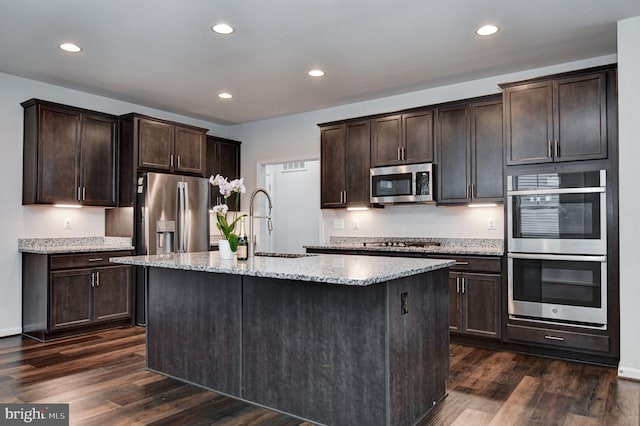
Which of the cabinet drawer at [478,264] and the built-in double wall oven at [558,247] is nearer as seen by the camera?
the built-in double wall oven at [558,247]

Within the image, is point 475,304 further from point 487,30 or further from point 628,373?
point 487,30

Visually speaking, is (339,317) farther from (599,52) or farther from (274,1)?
(599,52)

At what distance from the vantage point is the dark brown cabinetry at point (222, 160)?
20.9 feet

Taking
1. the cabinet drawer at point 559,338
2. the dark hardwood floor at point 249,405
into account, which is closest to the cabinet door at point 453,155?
the cabinet drawer at point 559,338

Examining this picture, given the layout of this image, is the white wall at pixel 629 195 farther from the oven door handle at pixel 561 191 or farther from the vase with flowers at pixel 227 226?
the vase with flowers at pixel 227 226

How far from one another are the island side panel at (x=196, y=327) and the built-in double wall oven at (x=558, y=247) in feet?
8.09

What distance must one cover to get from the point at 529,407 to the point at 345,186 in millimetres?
3132

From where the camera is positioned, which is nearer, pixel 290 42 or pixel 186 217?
pixel 290 42

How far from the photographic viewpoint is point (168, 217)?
17.4ft

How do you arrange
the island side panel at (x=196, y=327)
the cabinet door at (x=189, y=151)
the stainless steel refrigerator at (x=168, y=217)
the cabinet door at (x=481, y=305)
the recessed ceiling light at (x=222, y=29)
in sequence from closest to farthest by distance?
1. the island side panel at (x=196, y=327)
2. the recessed ceiling light at (x=222, y=29)
3. the cabinet door at (x=481, y=305)
4. the stainless steel refrigerator at (x=168, y=217)
5. the cabinet door at (x=189, y=151)

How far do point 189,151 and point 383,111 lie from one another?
2.43 m

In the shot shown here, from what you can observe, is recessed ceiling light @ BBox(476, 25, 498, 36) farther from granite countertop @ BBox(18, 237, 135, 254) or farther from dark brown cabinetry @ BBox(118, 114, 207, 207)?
granite countertop @ BBox(18, 237, 135, 254)

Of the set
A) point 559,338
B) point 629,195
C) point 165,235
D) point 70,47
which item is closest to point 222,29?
point 70,47

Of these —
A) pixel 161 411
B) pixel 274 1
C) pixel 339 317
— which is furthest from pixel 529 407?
pixel 274 1
